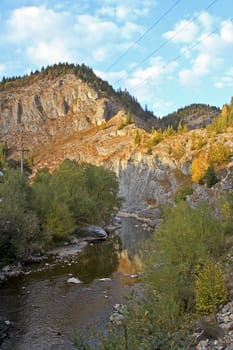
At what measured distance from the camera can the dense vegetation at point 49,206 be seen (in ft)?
107

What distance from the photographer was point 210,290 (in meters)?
15.5

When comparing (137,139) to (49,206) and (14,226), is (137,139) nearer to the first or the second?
(49,206)

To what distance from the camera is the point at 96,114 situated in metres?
175

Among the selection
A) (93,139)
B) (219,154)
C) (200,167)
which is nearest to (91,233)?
(200,167)

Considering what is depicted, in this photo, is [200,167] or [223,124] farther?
[223,124]

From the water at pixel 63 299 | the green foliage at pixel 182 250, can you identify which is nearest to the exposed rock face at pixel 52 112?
the water at pixel 63 299

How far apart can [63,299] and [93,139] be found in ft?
441

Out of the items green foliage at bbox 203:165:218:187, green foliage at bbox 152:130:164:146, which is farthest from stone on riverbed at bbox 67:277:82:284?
green foliage at bbox 152:130:164:146

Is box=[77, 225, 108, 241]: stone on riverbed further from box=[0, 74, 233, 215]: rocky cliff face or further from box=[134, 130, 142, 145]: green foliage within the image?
box=[134, 130, 142, 145]: green foliage

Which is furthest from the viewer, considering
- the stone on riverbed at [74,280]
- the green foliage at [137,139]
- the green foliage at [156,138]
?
the green foliage at [137,139]

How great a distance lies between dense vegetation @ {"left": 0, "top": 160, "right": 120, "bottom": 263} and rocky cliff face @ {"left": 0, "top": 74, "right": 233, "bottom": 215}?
915 inches

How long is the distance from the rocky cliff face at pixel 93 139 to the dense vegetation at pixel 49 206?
23252 millimetres

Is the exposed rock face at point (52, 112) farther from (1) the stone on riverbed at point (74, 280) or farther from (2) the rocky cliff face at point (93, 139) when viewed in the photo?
(1) the stone on riverbed at point (74, 280)

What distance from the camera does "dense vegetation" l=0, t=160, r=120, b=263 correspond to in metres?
32.6
